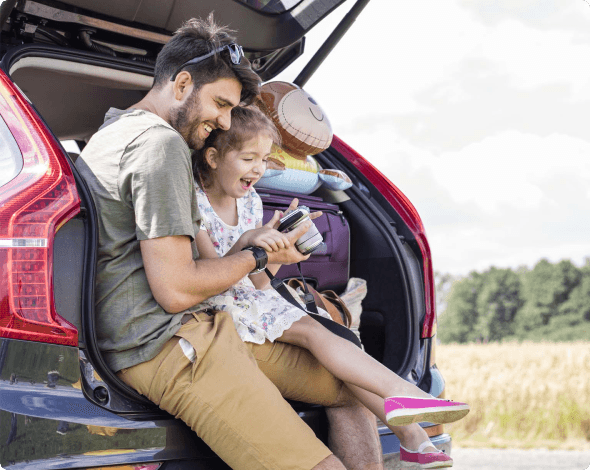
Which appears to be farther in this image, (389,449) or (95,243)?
(389,449)

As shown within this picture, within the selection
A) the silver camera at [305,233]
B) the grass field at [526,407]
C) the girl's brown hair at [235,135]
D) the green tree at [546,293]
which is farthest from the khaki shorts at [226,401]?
the green tree at [546,293]

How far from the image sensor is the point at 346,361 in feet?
6.56

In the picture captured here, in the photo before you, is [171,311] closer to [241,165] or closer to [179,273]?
[179,273]

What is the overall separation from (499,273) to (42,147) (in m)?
49.6

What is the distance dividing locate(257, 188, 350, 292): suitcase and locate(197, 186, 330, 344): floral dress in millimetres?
338

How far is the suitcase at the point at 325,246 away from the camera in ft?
8.82

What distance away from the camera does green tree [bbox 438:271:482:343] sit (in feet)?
162

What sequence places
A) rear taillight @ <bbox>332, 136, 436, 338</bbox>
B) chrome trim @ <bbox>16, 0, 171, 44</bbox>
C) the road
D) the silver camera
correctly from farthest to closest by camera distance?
the road
rear taillight @ <bbox>332, 136, 436, 338</bbox>
chrome trim @ <bbox>16, 0, 171, 44</bbox>
the silver camera

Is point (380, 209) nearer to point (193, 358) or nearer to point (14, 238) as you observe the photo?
point (193, 358)

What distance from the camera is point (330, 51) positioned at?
307cm

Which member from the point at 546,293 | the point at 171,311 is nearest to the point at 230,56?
the point at 171,311

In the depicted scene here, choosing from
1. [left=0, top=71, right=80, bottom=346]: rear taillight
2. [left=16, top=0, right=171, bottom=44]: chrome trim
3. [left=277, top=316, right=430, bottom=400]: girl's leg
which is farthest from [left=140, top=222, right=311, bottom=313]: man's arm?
[left=16, top=0, right=171, bottom=44]: chrome trim

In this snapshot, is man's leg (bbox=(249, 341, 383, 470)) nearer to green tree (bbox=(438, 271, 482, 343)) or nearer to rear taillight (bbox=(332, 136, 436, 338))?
rear taillight (bbox=(332, 136, 436, 338))

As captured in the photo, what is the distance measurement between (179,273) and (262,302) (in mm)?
446
